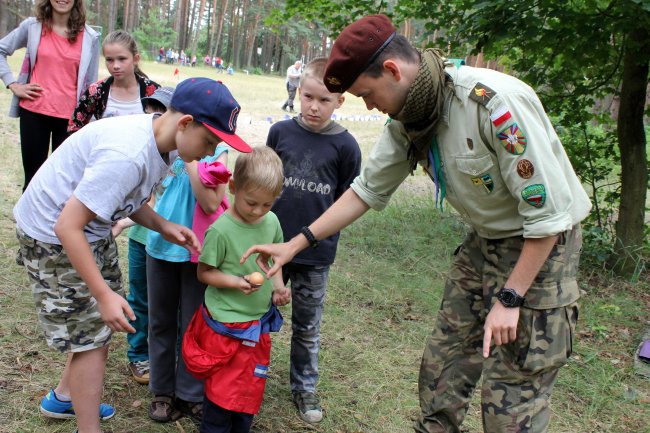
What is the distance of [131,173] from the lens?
211 centimetres

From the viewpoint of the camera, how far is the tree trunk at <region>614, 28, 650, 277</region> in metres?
5.57

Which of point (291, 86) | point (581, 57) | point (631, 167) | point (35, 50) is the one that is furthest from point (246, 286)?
point (291, 86)

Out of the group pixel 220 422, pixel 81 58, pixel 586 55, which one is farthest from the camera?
pixel 586 55

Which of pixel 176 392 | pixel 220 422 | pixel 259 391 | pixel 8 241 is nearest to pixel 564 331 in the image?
pixel 259 391

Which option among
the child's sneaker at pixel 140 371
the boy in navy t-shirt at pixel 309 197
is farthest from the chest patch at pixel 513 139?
the child's sneaker at pixel 140 371

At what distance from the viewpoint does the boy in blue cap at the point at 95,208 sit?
2074 millimetres

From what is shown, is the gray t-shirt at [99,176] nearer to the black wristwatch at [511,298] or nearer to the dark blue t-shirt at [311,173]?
the dark blue t-shirt at [311,173]

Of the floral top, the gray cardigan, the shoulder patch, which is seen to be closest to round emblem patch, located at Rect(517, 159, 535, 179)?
the shoulder patch

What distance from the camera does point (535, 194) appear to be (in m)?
1.96

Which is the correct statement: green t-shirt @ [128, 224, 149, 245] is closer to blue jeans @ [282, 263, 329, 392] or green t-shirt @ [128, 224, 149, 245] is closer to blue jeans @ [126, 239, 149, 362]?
blue jeans @ [126, 239, 149, 362]

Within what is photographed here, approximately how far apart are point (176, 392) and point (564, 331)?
6.01 feet

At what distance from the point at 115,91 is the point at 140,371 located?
1619mm

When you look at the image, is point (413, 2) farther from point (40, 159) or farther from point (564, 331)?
point (564, 331)

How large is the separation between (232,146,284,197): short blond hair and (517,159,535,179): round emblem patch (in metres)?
1.00
